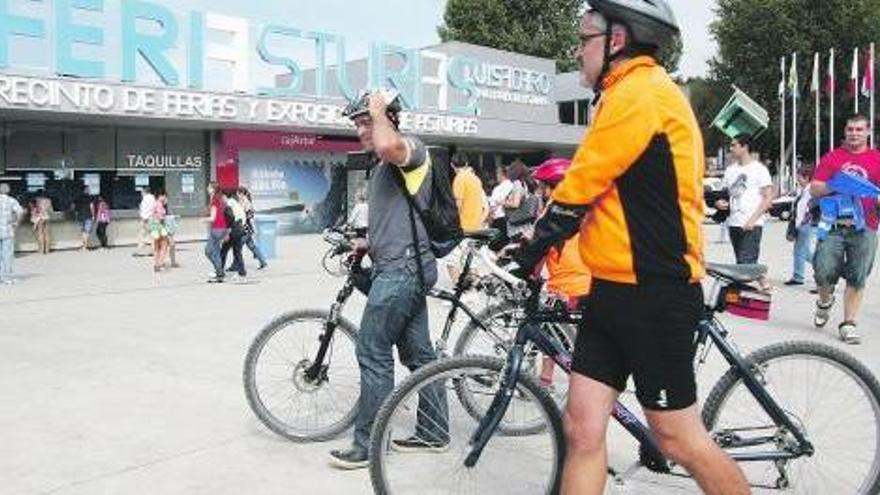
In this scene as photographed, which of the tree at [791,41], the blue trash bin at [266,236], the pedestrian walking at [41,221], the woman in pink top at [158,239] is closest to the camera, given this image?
the woman in pink top at [158,239]

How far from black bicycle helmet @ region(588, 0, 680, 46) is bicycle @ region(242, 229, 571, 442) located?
6.28 feet

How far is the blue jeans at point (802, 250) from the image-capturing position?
11.6m

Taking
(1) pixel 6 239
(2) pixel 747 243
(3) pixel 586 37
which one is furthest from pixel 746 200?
(1) pixel 6 239

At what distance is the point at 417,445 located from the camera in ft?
11.5

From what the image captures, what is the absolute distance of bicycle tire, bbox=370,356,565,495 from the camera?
10.4 feet

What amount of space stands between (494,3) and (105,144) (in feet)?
97.3

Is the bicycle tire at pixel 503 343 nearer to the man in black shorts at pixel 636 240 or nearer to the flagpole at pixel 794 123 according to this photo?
the man in black shorts at pixel 636 240

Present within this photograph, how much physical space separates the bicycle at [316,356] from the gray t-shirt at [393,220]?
342 millimetres

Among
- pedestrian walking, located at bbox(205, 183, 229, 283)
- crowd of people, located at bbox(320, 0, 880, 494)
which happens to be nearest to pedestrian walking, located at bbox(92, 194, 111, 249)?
pedestrian walking, located at bbox(205, 183, 229, 283)

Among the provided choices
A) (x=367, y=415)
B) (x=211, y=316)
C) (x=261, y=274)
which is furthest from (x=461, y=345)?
(x=261, y=274)

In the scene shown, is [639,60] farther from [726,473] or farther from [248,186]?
[248,186]

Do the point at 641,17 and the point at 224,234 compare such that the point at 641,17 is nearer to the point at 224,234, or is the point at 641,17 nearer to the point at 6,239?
the point at 224,234

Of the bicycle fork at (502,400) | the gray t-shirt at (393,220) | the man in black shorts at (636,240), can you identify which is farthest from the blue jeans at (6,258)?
the man in black shorts at (636,240)

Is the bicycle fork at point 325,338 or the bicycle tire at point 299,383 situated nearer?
the bicycle fork at point 325,338
